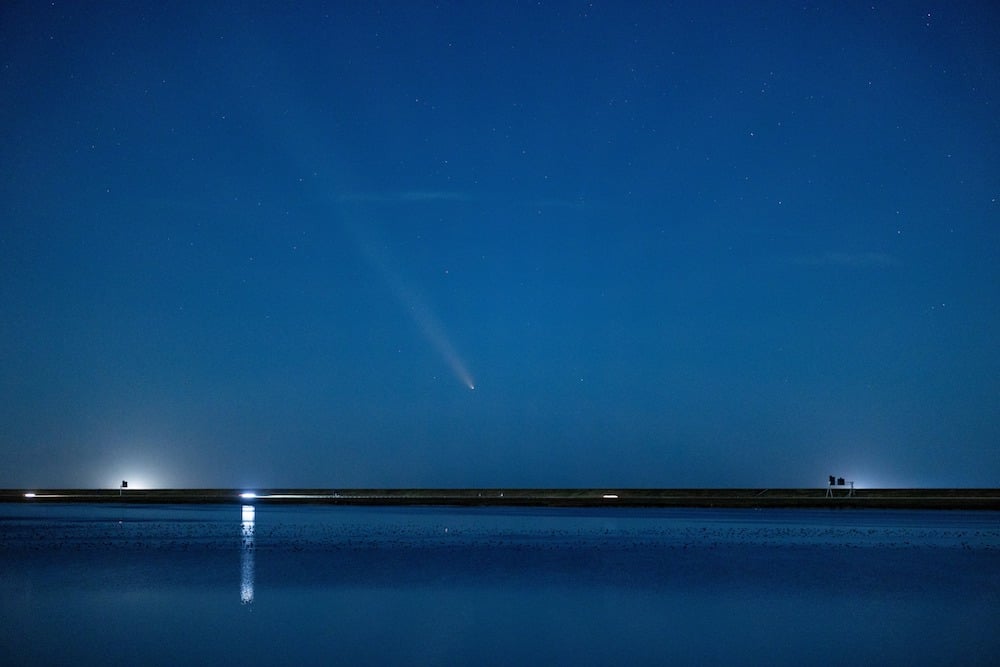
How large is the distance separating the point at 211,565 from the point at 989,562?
27514 millimetres

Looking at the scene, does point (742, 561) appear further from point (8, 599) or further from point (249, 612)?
point (8, 599)

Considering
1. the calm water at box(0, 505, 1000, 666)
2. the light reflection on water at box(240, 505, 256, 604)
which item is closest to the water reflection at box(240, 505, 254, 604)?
the light reflection on water at box(240, 505, 256, 604)

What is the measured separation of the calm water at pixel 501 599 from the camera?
17.8 meters

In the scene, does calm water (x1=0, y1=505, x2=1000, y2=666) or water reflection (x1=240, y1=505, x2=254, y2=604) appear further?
water reflection (x1=240, y1=505, x2=254, y2=604)

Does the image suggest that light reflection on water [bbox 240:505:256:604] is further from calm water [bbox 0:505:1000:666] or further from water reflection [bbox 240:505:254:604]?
calm water [bbox 0:505:1000:666]

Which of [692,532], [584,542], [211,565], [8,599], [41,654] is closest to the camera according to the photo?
[41,654]

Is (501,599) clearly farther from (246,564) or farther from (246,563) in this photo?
(246,563)

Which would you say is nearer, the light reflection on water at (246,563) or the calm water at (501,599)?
the calm water at (501,599)

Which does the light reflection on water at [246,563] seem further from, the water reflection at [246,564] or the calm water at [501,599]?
the calm water at [501,599]

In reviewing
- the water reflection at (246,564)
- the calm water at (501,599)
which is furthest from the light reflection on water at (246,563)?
the calm water at (501,599)

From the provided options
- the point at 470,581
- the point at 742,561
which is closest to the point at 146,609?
the point at 470,581

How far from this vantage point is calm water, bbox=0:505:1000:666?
1780cm

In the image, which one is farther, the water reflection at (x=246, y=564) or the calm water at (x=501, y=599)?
the water reflection at (x=246, y=564)

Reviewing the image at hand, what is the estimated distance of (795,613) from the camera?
22.0m
